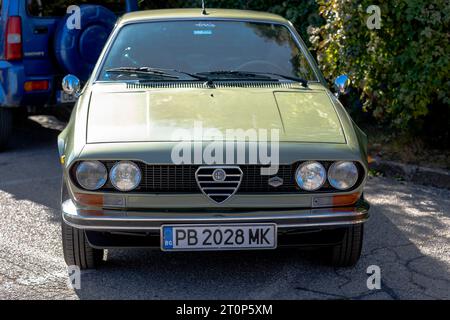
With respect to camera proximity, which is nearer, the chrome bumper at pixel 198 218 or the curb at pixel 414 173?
the chrome bumper at pixel 198 218

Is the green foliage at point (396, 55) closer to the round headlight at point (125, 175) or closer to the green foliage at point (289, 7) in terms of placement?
the green foliage at point (289, 7)

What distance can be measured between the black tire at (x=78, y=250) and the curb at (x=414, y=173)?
11.5 ft

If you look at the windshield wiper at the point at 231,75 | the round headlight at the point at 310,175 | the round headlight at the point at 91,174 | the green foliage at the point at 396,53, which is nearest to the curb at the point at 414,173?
the green foliage at the point at 396,53

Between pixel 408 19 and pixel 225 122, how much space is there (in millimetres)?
3018

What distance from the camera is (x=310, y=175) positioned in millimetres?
4562

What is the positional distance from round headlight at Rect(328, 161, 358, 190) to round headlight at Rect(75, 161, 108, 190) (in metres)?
1.26

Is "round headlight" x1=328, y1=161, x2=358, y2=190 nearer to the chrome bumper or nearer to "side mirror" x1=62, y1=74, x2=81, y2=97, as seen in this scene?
the chrome bumper

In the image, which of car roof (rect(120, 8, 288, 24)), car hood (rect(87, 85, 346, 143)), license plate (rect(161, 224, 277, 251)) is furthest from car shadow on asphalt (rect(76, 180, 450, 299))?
car roof (rect(120, 8, 288, 24))

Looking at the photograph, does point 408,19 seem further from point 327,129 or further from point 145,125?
point 145,125

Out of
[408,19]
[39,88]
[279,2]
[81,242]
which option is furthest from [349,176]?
[279,2]

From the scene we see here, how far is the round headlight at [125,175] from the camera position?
14.8 ft

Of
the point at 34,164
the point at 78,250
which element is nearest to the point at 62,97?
the point at 34,164

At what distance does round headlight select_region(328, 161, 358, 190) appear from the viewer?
15.0ft

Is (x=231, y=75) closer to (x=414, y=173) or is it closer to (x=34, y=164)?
(x=414, y=173)
